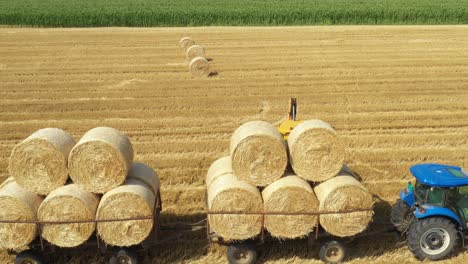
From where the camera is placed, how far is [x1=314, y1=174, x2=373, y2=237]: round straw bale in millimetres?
7191

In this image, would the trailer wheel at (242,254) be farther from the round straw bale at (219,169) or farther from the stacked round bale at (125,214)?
the stacked round bale at (125,214)

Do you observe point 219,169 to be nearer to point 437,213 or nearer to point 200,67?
point 437,213

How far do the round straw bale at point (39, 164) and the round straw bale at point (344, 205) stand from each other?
13.0 ft

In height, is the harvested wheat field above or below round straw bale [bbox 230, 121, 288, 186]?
below

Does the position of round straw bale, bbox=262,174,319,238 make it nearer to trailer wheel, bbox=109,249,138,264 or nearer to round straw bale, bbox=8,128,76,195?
trailer wheel, bbox=109,249,138,264

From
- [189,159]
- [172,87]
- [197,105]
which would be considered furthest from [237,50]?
[189,159]

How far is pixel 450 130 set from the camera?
12.9 meters

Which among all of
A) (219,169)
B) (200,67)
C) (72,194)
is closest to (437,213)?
(219,169)

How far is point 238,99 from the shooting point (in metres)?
15.5

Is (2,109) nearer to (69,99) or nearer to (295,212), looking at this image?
(69,99)

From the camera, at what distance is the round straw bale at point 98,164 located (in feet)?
23.6

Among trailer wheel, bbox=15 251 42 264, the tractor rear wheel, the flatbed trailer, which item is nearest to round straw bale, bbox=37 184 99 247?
trailer wheel, bbox=15 251 42 264

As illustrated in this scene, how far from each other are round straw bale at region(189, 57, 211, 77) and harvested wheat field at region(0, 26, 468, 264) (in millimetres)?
420

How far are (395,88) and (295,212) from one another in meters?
10.5
